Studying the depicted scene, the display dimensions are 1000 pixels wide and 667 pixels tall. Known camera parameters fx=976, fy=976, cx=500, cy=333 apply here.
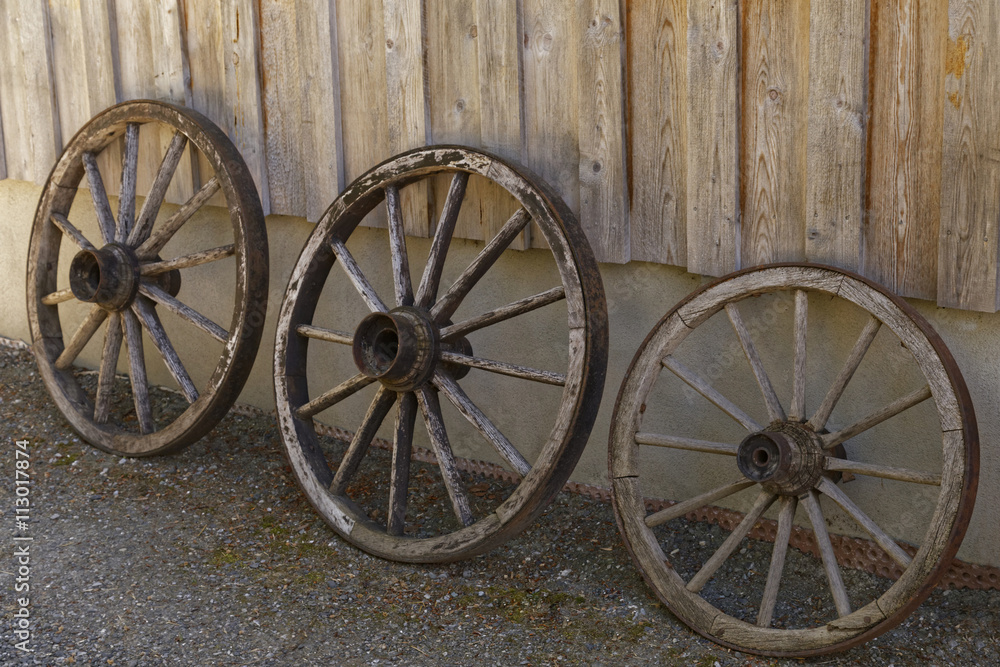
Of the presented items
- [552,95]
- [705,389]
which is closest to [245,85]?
[552,95]

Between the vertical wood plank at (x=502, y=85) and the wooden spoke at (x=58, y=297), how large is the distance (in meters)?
2.01

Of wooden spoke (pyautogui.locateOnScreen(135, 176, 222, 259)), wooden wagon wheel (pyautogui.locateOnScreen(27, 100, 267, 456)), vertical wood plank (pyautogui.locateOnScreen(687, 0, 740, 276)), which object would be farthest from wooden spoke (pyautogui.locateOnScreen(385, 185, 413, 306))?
vertical wood plank (pyautogui.locateOnScreen(687, 0, 740, 276))

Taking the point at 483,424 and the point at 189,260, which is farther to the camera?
the point at 189,260

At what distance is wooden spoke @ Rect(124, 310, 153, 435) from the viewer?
405cm

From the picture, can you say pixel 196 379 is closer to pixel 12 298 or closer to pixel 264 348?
pixel 264 348

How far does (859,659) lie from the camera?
8.68ft

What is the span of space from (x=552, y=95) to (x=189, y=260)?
5.27 ft

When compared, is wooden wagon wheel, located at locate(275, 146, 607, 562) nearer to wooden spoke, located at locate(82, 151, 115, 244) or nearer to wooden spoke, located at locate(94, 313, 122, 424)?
wooden spoke, located at locate(94, 313, 122, 424)

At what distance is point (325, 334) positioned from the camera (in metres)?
3.48

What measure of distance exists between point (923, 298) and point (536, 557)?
1.46 meters

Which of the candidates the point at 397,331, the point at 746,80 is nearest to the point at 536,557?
the point at 397,331

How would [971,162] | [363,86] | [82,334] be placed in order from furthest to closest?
1. [82,334]
2. [363,86]
3. [971,162]

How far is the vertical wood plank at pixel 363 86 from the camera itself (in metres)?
3.68

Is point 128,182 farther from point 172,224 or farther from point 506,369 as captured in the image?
point 506,369
